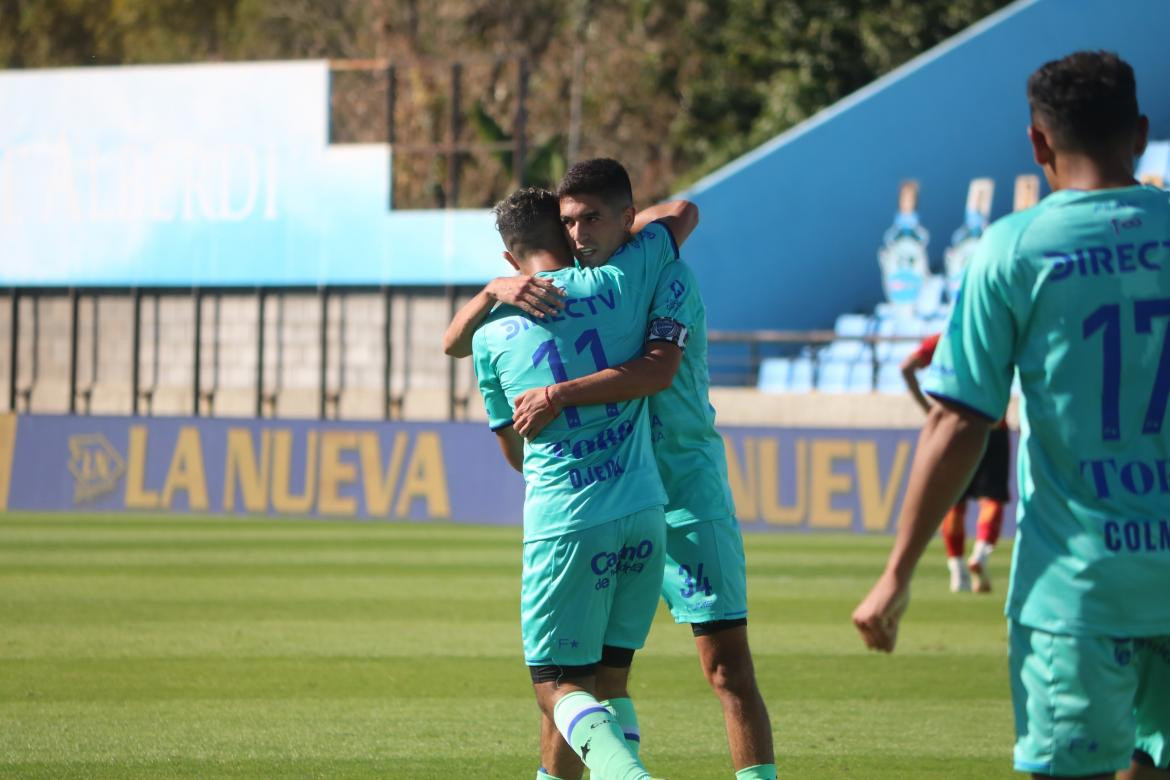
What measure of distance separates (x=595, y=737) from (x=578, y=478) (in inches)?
29.4

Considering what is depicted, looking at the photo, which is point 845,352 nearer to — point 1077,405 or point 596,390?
point 596,390

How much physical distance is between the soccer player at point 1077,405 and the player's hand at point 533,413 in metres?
1.44

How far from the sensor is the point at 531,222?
492 cm

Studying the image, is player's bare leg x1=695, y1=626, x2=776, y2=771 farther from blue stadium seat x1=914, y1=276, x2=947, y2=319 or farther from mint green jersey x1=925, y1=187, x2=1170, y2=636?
blue stadium seat x1=914, y1=276, x2=947, y2=319

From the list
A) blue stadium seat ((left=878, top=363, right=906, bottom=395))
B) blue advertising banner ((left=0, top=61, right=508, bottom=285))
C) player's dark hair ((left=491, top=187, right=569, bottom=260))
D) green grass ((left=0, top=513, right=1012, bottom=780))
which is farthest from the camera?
blue advertising banner ((left=0, top=61, right=508, bottom=285))

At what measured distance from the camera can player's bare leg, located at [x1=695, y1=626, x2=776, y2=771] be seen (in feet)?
17.1

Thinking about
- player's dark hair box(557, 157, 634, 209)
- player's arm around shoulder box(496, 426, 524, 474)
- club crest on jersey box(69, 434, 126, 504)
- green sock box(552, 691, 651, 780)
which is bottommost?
club crest on jersey box(69, 434, 126, 504)

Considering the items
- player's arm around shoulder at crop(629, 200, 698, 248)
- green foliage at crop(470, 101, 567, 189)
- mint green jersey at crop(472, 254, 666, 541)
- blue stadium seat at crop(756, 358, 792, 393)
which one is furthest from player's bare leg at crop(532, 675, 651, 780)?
green foliage at crop(470, 101, 567, 189)

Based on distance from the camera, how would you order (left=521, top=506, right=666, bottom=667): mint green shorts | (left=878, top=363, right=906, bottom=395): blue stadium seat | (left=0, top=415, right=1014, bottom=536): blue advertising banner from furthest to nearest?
(left=878, top=363, right=906, bottom=395): blue stadium seat < (left=0, top=415, right=1014, bottom=536): blue advertising banner < (left=521, top=506, right=666, bottom=667): mint green shorts

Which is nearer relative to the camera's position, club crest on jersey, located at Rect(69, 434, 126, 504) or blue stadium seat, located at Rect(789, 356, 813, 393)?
club crest on jersey, located at Rect(69, 434, 126, 504)

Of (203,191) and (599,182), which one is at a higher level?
(203,191)

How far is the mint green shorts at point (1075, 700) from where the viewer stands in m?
3.46

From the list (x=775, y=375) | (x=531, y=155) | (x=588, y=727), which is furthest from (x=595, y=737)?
(x=531, y=155)

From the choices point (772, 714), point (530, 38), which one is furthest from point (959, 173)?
point (530, 38)
